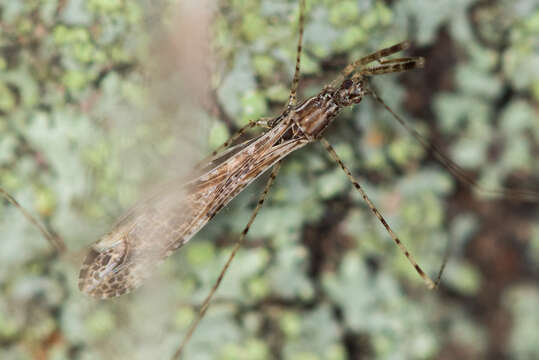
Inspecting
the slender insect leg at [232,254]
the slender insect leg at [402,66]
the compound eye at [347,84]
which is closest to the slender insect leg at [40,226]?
the slender insect leg at [232,254]

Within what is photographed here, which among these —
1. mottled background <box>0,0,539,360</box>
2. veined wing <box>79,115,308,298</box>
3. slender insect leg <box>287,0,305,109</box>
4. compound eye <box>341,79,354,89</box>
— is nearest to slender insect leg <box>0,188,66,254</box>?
mottled background <box>0,0,539,360</box>

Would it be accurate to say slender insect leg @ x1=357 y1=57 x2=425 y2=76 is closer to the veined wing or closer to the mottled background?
the mottled background

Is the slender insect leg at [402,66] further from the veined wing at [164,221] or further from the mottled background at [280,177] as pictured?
the veined wing at [164,221]

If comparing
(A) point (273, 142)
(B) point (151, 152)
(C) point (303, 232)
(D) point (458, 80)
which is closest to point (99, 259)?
(B) point (151, 152)

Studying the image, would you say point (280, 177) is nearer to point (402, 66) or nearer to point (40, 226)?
point (402, 66)

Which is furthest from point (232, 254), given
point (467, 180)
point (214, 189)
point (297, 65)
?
point (467, 180)
